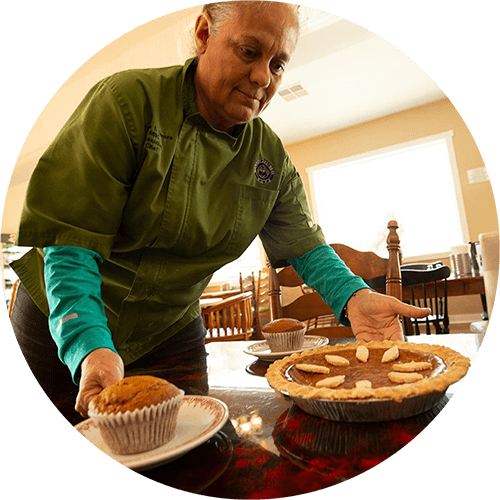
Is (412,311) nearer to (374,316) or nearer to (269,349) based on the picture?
(374,316)

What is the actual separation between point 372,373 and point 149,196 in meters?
0.36

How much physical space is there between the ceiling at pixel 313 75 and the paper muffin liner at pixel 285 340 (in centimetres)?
41

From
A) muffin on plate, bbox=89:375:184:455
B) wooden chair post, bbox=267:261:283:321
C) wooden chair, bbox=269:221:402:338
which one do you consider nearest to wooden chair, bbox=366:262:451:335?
wooden chair, bbox=269:221:402:338

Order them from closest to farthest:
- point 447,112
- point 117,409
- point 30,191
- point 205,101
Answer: point 117,409 → point 30,191 → point 205,101 → point 447,112

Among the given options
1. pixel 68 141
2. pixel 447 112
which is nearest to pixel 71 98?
pixel 68 141

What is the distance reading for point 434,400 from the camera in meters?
0.30

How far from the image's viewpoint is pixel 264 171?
0.64 metres

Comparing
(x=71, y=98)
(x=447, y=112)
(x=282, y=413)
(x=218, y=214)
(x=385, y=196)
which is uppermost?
(x=447, y=112)

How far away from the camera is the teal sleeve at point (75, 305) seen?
353 millimetres

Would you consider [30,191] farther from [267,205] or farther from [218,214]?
[267,205]

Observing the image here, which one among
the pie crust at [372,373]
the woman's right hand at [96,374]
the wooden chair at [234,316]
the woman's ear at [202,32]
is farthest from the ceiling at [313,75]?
the wooden chair at [234,316]

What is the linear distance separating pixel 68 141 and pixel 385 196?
8.12ft

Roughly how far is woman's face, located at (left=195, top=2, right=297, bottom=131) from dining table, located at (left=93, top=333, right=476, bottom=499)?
0.41m

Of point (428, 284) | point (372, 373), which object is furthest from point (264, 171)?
point (428, 284)
